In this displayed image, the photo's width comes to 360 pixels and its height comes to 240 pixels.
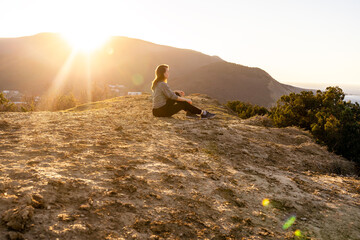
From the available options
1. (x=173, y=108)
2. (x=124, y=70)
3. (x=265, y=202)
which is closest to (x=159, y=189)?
(x=265, y=202)

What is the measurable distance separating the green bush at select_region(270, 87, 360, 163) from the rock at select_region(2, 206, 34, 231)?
6.86 m

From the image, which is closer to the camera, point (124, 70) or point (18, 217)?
point (18, 217)

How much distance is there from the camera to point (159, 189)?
2.88m

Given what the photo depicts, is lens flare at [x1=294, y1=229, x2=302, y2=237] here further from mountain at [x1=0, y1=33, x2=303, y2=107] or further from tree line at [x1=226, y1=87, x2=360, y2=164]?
mountain at [x1=0, y1=33, x2=303, y2=107]

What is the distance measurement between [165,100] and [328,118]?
4886 millimetres

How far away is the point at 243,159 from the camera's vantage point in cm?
457

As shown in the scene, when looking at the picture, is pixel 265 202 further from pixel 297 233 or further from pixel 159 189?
pixel 159 189

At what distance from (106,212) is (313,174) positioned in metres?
3.83

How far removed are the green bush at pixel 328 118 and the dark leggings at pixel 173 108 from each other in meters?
3.70

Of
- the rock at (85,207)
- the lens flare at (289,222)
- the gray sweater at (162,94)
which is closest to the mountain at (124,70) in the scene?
the gray sweater at (162,94)

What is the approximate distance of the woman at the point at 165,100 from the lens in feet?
22.1

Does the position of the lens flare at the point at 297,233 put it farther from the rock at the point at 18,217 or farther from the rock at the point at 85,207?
the rock at the point at 18,217

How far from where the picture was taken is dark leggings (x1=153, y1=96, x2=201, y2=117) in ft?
23.2

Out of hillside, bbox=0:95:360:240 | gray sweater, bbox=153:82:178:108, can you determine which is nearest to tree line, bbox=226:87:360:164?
→ hillside, bbox=0:95:360:240
